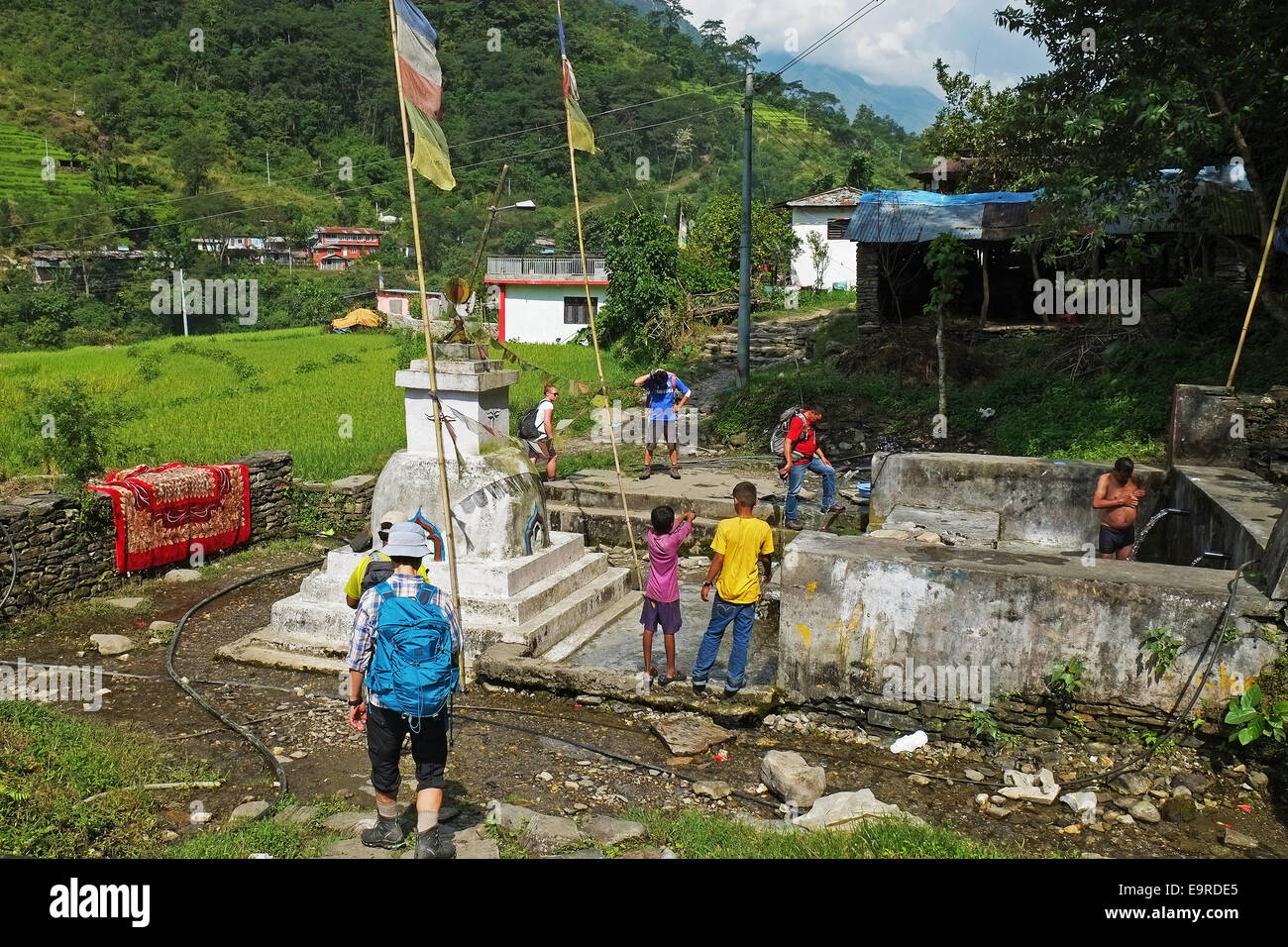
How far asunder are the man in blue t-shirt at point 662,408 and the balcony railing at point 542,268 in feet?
79.7

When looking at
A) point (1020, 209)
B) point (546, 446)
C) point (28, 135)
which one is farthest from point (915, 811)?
point (28, 135)

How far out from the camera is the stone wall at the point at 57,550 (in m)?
8.78

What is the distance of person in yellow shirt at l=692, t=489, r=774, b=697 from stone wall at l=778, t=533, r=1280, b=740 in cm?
25

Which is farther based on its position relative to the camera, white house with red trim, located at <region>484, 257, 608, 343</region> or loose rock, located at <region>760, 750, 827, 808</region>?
white house with red trim, located at <region>484, 257, 608, 343</region>

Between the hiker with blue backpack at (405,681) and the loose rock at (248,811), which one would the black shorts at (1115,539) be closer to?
the hiker with blue backpack at (405,681)

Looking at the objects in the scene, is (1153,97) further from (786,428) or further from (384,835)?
(384,835)

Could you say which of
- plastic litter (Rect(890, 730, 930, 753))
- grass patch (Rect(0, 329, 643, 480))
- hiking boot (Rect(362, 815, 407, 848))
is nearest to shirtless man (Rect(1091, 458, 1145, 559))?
plastic litter (Rect(890, 730, 930, 753))

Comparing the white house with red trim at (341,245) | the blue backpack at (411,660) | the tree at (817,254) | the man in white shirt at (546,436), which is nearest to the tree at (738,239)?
the tree at (817,254)

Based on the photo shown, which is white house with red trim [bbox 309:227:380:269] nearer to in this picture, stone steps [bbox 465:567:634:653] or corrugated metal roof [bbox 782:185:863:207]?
corrugated metal roof [bbox 782:185:863:207]

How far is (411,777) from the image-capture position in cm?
541

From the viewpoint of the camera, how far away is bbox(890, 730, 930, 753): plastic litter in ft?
19.7

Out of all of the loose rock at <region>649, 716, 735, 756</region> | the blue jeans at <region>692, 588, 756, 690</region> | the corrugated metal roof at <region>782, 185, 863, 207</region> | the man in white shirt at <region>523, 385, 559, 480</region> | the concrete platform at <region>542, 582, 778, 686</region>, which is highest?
the corrugated metal roof at <region>782, 185, 863, 207</region>

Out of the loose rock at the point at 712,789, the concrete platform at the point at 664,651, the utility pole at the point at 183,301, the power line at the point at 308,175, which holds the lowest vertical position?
the loose rock at the point at 712,789

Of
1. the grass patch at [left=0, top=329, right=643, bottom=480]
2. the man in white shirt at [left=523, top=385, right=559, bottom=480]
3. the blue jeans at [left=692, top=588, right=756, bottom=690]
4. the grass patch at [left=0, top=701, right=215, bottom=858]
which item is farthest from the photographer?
the grass patch at [left=0, top=329, right=643, bottom=480]
